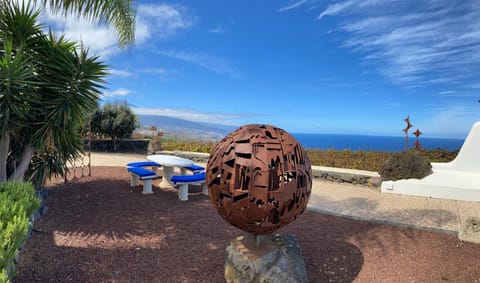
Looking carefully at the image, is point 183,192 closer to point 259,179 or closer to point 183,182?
point 183,182

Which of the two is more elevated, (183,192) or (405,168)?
(405,168)

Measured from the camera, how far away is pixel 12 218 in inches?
113

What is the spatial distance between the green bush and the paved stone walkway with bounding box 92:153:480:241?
5.07 metres

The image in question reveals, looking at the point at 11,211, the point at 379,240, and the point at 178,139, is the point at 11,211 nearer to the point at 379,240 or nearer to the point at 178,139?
the point at 379,240

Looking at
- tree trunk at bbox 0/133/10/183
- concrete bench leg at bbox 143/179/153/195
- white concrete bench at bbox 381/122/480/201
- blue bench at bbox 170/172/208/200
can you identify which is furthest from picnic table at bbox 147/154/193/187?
white concrete bench at bbox 381/122/480/201

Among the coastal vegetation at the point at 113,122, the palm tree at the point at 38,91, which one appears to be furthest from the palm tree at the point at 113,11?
the coastal vegetation at the point at 113,122

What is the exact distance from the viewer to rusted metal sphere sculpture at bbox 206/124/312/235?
287 centimetres

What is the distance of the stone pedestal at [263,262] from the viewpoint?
305cm

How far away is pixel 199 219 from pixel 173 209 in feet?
2.78

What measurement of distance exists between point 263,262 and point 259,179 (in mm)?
945

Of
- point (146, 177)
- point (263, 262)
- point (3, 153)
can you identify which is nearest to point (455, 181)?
point (263, 262)

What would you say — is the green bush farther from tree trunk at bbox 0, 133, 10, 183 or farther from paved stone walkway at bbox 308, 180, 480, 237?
paved stone walkway at bbox 308, 180, 480, 237

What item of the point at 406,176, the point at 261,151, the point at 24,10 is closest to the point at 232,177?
the point at 261,151

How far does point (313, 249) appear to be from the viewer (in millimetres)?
4254
